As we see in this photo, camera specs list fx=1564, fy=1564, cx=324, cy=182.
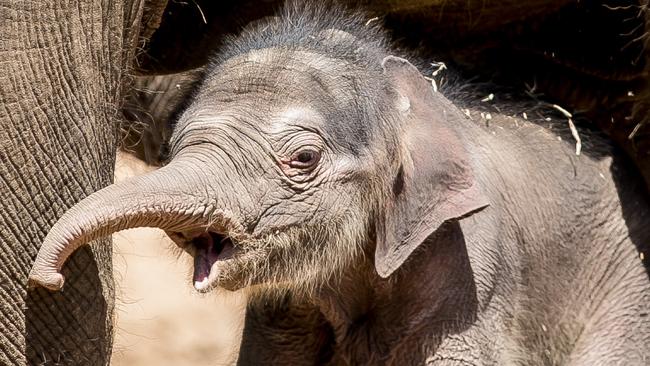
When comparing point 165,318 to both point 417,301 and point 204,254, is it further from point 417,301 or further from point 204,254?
point 204,254

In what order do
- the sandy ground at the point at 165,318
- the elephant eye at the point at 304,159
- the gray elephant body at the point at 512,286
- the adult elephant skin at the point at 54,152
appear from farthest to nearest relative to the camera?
the sandy ground at the point at 165,318, the gray elephant body at the point at 512,286, the elephant eye at the point at 304,159, the adult elephant skin at the point at 54,152

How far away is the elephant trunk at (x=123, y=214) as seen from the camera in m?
2.75

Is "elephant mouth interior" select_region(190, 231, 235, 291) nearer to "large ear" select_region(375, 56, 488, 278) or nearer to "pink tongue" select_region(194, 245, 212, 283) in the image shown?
"pink tongue" select_region(194, 245, 212, 283)

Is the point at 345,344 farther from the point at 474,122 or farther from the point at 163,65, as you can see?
the point at 163,65

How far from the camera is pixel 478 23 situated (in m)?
4.34

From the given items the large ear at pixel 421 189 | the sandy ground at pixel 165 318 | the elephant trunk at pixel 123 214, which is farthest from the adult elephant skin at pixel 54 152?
the sandy ground at pixel 165 318

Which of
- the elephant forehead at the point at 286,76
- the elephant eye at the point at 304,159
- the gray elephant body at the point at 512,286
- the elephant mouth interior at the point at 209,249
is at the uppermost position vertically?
the elephant forehead at the point at 286,76

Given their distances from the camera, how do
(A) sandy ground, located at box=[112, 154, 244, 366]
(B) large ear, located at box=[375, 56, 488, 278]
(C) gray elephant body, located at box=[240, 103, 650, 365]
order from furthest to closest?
(A) sandy ground, located at box=[112, 154, 244, 366]
(C) gray elephant body, located at box=[240, 103, 650, 365]
(B) large ear, located at box=[375, 56, 488, 278]

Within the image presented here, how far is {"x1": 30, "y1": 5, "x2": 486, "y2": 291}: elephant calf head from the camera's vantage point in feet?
10.2

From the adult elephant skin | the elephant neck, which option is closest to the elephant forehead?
the adult elephant skin

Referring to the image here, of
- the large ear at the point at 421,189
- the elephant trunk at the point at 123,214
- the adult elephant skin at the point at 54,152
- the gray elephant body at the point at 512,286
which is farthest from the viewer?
the gray elephant body at the point at 512,286

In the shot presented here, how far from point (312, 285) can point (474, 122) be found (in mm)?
654

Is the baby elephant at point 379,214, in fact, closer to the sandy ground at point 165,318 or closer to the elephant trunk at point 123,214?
the elephant trunk at point 123,214

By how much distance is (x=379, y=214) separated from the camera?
11.4 feet
